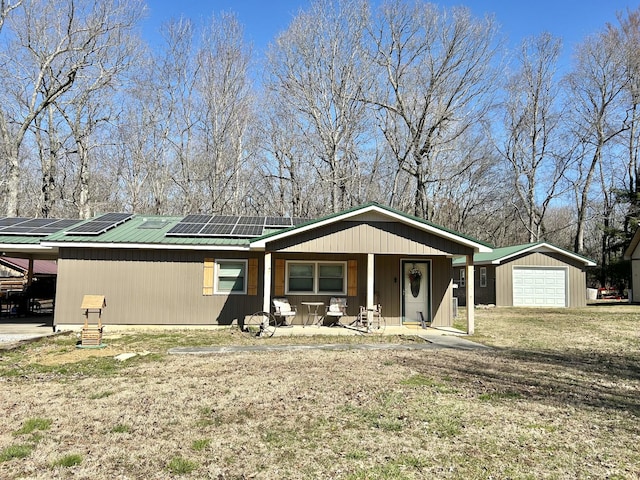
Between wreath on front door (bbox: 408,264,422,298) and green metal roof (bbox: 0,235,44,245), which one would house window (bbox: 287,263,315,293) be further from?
green metal roof (bbox: 0,235,44,245)

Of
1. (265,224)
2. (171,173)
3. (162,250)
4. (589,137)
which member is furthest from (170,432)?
(589,137)

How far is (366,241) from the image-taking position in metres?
11.5

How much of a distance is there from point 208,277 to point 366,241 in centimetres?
448

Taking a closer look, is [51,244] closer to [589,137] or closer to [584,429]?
[584,429]

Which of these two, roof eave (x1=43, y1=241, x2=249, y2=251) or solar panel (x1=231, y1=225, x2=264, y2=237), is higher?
solar panel (x1=231, y1=225, x2=264, y2=237)

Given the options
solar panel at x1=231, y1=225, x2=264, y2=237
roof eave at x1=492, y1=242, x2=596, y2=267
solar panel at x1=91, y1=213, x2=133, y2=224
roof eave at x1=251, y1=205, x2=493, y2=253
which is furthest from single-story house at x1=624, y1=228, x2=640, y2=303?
solar panel at x1=91, y1=213, x2=133, y2=224

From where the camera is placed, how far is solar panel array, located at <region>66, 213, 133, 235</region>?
1221 centimetres

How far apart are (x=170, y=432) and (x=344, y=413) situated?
186cm

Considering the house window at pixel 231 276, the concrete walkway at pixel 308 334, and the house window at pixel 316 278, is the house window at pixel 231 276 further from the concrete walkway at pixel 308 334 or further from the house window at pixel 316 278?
the concrete walkway at pixel 308 334

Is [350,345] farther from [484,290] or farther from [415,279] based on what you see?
[484,290]

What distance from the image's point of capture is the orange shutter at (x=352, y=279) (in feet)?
41.9

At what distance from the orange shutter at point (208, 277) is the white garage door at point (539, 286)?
15.4 metres

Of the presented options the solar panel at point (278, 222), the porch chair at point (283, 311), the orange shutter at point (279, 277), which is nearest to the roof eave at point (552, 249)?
the solar panel at point (278, 222)

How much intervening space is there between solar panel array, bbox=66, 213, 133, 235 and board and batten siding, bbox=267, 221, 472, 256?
16.4 feet
